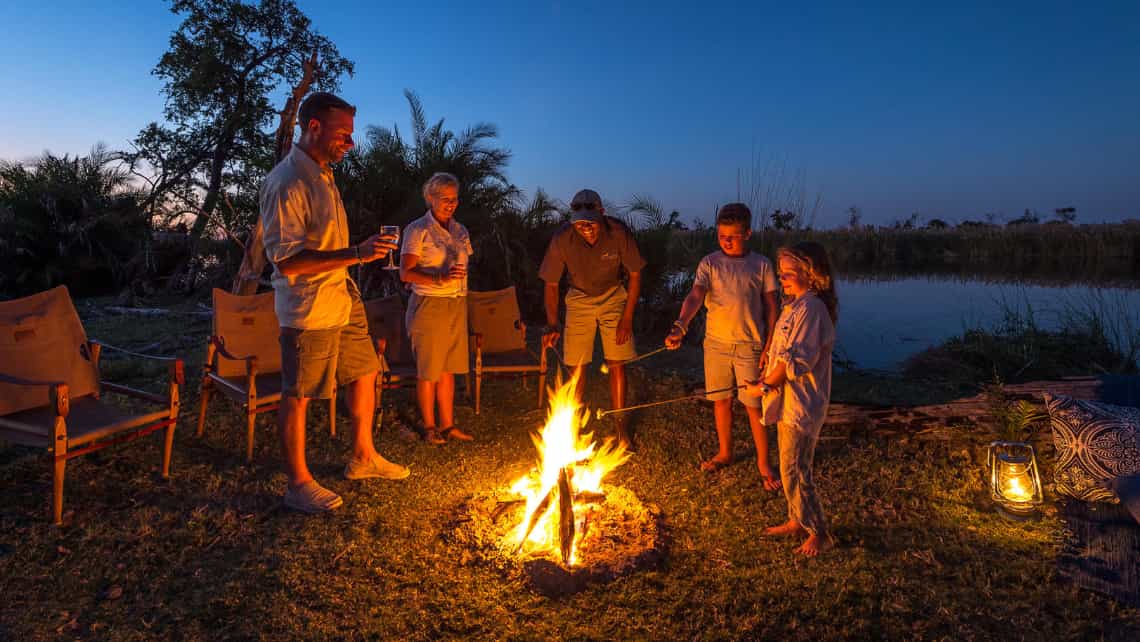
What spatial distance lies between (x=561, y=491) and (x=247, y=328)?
136 inches

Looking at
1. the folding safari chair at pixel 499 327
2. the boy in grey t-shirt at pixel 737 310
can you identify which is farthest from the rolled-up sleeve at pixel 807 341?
the folding safari chair at pixel 499 327

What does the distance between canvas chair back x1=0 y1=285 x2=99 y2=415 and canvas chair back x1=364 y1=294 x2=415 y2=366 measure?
2.27 meters

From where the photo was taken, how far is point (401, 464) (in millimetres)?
4863

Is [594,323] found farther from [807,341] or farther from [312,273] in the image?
[312,273]

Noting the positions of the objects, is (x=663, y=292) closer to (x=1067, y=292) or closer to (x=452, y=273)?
(x=452, y=273)

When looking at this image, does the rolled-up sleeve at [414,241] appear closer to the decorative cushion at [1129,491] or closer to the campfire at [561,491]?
the campfire at [561,491]

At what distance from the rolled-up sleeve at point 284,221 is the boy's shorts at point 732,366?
2.63m

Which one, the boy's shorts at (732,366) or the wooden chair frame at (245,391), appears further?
the wooden chair frame at (245,391)

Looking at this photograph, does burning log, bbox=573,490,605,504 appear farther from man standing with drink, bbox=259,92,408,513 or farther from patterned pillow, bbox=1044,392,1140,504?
patterned pillow, bbox=1044,392,1140,504

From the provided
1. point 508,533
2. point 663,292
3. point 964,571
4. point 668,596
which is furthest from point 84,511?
point 663,292

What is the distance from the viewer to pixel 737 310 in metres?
4.16

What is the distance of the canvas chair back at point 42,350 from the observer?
4234 millimetres

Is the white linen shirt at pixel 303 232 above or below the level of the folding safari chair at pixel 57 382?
above

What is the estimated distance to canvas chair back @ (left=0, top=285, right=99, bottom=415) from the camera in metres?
4.23
